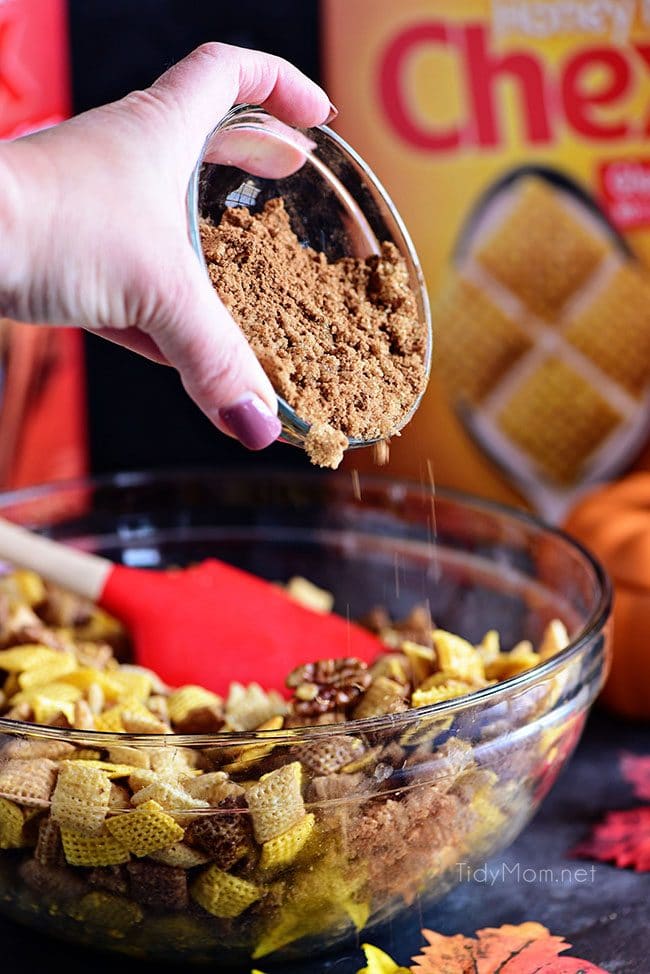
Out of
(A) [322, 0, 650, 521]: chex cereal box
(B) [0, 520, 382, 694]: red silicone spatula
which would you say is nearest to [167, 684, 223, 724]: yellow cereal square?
(B) [0, 520, 382, 694]: red silicone spatula

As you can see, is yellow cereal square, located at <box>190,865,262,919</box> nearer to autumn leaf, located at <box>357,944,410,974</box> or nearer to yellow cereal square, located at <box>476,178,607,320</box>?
autumn leaf, located at <box>357,944,410,974</box>

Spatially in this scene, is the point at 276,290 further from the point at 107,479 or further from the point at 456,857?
the point at 107,479

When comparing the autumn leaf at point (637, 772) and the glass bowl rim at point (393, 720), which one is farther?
the autumn leaf at point (637, 772)

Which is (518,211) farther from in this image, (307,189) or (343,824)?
(343,824)

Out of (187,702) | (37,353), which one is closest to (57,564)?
(187,702)

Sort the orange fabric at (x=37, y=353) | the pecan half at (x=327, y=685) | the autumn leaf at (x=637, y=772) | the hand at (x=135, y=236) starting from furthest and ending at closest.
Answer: the orange fabric at (x=37, y=353) < the autumn leaf at (x=637, y=772) < the pecan half at (x=327, y=685) < the hand at (x=135, y=236)

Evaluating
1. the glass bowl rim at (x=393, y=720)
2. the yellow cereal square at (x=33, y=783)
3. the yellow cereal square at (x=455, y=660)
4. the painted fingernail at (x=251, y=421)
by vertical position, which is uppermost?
the painted fingernail at (x=251, y=421)

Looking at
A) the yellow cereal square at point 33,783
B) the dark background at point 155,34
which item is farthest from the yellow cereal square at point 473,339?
the yellow cereal square at point 33,783

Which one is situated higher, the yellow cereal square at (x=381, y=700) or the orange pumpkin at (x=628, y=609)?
the yellow cereal square at (x=381, y=700)

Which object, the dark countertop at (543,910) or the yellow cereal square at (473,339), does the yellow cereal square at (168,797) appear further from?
the yellow cereal square at (473,339)
